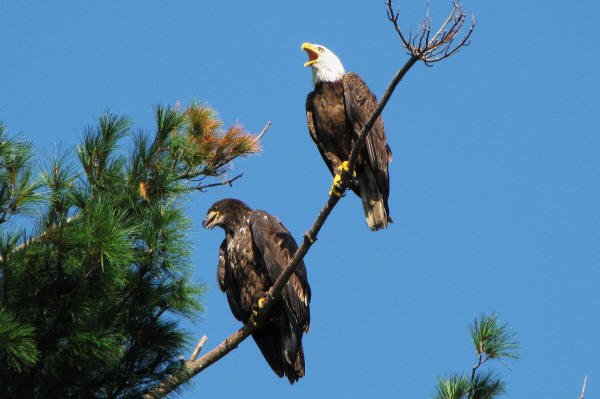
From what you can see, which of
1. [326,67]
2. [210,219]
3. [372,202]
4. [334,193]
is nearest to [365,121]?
[372,202]

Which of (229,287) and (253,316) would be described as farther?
(229,287)

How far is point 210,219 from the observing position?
6098mm

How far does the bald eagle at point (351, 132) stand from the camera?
6047 millimetres

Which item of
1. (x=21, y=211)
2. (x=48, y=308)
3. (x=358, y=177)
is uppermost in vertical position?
(x=358, y=177)

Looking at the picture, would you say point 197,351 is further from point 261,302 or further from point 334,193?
point 334,193

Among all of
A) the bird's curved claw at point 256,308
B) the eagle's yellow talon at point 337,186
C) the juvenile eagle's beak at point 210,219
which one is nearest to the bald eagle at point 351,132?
the eagle's yellow talon at point 337,186

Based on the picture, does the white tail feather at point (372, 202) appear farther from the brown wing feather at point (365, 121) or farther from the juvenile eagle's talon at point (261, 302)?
the juvenile eagle's talon at point (261, 302)

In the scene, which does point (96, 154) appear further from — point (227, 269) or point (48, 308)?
point (227, 269)

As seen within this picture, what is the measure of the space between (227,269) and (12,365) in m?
2.14

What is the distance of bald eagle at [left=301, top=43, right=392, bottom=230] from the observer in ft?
19.8

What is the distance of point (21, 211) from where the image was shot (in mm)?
4207

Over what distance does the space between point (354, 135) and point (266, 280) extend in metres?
1.38

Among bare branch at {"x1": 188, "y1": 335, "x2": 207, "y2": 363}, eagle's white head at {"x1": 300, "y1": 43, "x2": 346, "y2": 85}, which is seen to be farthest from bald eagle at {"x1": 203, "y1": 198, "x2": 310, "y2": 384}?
eagle's white head at {"x1": 300, "y1": 43, "x2": 346, "y2": 85}

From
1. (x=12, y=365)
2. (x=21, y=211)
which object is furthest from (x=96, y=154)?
(x=12, y=365)
